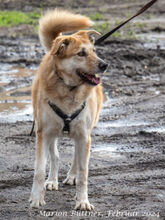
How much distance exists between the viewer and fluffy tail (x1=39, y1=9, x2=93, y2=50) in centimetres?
614

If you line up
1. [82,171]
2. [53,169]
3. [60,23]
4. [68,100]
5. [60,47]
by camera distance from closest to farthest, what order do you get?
[60,47], [68,100], [82,171], [60,23], [53,169]

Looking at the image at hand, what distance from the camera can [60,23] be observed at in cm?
617

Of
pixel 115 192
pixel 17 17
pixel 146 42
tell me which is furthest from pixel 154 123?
pixel 17 17

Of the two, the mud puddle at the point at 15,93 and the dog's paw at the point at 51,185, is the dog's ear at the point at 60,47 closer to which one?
the dog's paw at the point at 51,185

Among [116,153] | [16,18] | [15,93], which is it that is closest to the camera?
[116,153]

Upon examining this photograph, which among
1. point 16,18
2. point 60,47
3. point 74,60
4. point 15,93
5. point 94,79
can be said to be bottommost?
point 16,18

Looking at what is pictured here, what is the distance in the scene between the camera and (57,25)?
6.20 m

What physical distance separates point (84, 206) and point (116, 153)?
2.13 m

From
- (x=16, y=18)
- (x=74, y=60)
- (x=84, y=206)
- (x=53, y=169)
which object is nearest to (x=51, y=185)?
(x=53, y=169)

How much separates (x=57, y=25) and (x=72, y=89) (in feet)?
3.34

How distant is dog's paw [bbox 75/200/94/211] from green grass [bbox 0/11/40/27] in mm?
16949

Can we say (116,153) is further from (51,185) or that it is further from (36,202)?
(36,202)

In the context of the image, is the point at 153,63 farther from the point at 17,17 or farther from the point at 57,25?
the point at 17,17

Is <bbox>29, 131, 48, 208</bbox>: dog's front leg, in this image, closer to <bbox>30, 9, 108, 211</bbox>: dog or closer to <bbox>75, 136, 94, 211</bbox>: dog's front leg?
<bbox>30, 9, 108, 211</bbox>: dog
